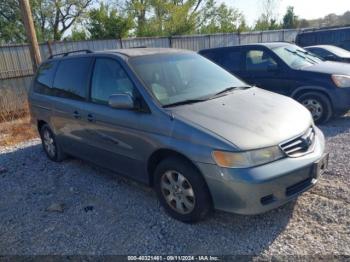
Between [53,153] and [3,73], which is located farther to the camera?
[3,73]

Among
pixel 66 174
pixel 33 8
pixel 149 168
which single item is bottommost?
pixel 66 174

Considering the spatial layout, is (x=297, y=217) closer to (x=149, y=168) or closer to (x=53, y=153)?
(x=149, y=168)

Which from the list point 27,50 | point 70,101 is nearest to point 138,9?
point 27,50

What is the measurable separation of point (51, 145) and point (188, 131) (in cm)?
330

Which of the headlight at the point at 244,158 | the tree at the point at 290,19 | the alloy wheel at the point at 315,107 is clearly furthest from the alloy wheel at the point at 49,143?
the tree at the point at 290,19

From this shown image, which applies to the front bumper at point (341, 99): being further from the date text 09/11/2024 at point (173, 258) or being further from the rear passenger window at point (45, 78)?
the rear passenger window at point (45, 78)

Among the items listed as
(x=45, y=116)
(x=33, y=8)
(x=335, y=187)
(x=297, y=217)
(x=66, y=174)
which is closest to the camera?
(x=297, y=217)

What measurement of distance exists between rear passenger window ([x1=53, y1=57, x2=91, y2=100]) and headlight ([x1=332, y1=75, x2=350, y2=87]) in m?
4.59

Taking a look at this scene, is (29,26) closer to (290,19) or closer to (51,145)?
(51,145)

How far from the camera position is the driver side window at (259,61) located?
677 centimetres

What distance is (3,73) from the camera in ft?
31.4

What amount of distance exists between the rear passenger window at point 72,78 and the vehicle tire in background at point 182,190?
1.69 m

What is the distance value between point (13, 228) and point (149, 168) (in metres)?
1.64

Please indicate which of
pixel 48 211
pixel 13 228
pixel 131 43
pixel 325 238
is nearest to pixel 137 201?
pixel 48 211
